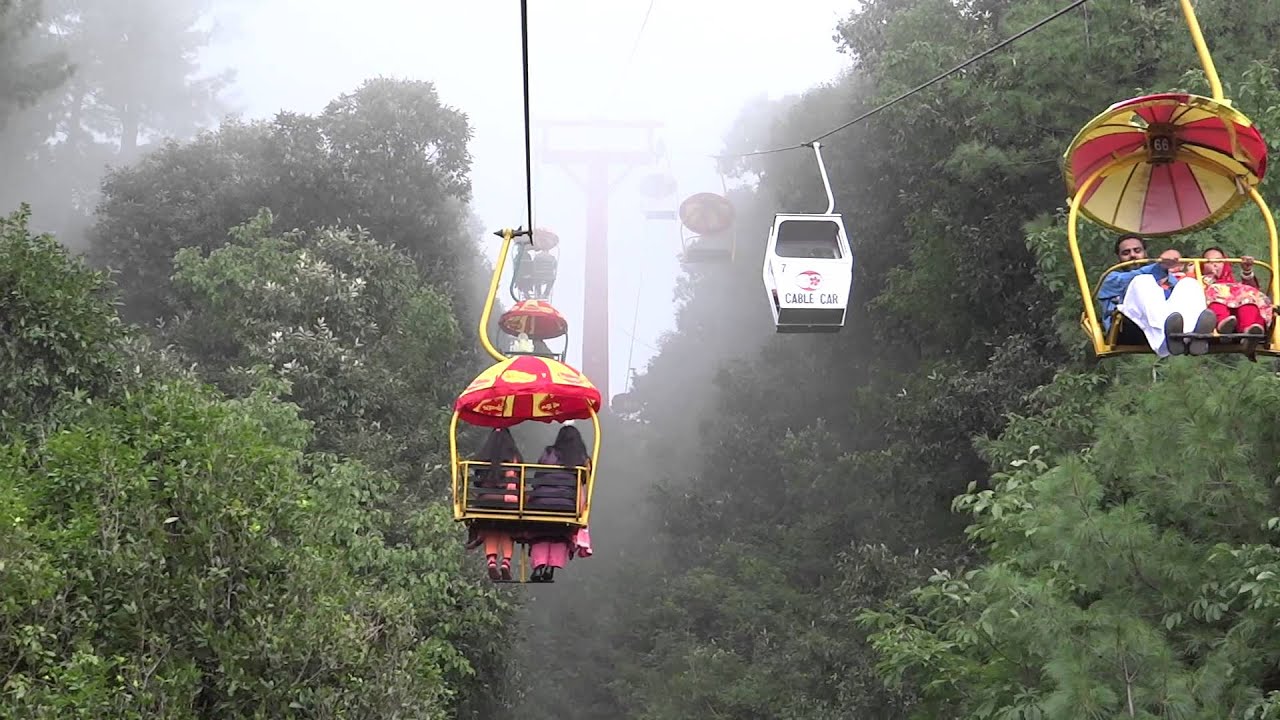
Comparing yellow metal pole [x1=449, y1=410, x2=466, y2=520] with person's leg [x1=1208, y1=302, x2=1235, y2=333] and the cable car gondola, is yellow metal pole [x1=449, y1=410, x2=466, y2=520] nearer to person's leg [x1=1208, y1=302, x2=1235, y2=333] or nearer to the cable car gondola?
the cable car gondola

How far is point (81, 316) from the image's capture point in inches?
460

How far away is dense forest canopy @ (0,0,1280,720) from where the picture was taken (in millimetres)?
8414

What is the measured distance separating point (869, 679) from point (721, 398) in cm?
1356

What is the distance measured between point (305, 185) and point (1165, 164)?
19.5m

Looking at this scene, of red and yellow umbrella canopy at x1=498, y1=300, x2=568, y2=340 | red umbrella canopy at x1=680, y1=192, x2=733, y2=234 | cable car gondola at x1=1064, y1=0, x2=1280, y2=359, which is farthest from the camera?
red umbrella canopy at x1=680, y1=192, x2=733, y2=234

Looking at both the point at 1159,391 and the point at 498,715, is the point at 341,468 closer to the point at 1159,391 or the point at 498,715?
the point at 498,715

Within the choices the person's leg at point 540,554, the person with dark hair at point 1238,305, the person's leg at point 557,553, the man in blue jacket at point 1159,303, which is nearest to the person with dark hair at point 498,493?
the person's leg at point 540,554

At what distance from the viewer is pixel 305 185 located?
2417 centimetres

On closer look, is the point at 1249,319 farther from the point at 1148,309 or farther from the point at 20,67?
the point at 20,67

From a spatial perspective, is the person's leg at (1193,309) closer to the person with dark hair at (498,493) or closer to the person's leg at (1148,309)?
the person's leg at (1148,309)

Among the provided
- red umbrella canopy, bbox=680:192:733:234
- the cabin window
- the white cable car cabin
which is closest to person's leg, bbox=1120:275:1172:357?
the white cable car cabin

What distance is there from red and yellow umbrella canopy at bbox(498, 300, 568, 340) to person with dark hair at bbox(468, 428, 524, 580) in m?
12.8

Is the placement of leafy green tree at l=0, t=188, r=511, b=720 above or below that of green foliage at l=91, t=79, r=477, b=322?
below

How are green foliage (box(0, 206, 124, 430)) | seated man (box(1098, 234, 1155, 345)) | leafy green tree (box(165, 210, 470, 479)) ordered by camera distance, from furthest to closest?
leafy green tree (box(165, 210, 470, 479)) < green foliage (box(0, 206, 124, 430)) < seated man (box(1098, 234, 1155, 345))
